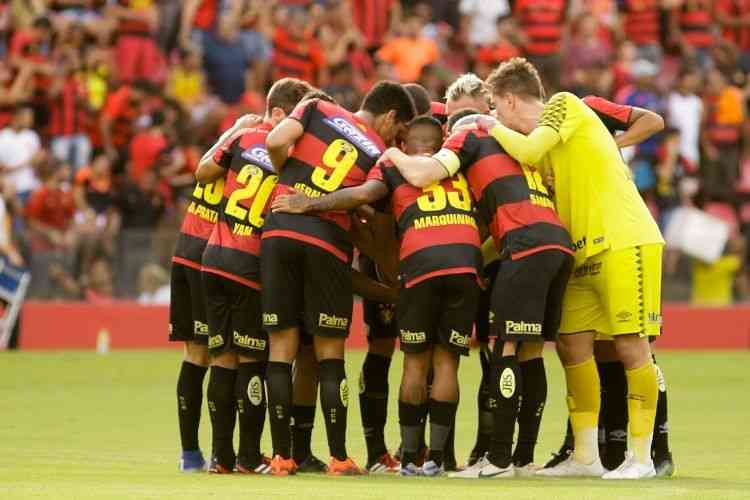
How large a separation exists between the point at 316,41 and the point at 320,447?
13.5 metres

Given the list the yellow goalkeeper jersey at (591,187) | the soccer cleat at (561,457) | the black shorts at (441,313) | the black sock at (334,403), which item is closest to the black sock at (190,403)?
the black sock at (334,403)

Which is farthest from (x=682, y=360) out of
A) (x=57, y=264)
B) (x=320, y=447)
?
(x=320, y=447)

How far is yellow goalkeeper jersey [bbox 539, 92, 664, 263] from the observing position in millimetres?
11188

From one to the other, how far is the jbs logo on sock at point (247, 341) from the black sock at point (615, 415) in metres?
2.26

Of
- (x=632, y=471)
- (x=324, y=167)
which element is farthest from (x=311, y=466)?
(x=632, y=471)

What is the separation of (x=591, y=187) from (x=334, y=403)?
6.82 ft

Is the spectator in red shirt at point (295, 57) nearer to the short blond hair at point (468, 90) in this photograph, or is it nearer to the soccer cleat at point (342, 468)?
the short blond hair at point (468, 90)

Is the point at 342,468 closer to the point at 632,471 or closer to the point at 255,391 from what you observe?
the point at 255,391

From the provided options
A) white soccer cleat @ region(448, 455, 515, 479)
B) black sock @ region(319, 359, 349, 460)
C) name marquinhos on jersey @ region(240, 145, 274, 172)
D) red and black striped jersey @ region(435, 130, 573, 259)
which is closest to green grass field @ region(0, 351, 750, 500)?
white soccer cleat @ region(448, 455, 515, 479)

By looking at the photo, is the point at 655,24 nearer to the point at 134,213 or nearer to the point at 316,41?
the point at 316,41

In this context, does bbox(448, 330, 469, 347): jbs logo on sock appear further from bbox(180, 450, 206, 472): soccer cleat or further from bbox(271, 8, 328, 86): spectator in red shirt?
bbox(271, 8, 328, 86): spectator in red shirt

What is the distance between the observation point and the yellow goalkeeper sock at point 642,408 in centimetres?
1108

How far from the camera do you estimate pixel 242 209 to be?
11.5m

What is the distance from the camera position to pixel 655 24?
28.3m
